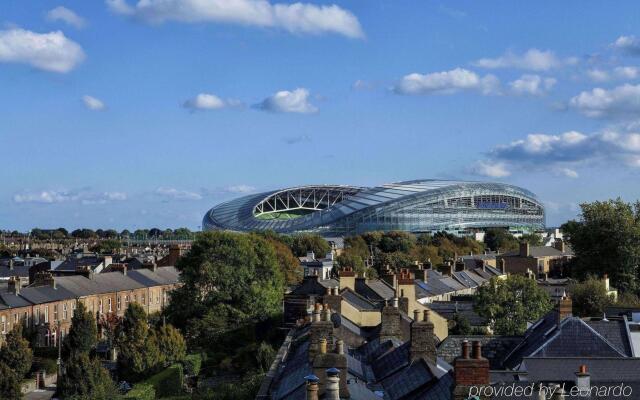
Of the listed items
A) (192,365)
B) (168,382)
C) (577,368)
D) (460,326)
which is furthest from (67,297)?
(577,368)

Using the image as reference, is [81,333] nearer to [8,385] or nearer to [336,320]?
[8,385]

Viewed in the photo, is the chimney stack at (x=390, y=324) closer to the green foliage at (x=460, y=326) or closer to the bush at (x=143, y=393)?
the green foliage at (x=460, y=326)

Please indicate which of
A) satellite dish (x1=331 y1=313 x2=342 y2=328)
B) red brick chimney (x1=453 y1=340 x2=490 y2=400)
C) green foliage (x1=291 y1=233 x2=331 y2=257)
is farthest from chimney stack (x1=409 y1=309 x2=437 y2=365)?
green foliage (x1=291 y1=233 x2=331 y2=257)

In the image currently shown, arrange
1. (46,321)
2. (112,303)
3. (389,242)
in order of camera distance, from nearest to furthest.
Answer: (46,321) → (112,303) → (389,242)

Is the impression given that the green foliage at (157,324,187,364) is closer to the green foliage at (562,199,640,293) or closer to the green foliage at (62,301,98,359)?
the green foliage at (62,301,98,359)

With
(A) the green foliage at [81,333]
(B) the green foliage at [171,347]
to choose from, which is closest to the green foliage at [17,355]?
(A) the green foliage at [81,333]

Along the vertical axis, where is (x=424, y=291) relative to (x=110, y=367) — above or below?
above

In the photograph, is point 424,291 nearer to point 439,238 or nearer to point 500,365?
point 500,365

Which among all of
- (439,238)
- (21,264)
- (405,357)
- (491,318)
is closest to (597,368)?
(405,357)
